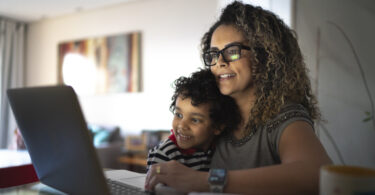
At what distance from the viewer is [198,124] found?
1.26 meters

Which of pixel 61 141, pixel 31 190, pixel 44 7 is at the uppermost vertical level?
pixel 44 7

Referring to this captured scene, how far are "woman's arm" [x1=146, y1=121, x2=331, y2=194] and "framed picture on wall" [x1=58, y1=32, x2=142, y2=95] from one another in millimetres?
4528

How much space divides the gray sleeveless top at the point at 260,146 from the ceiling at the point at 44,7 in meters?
4.84

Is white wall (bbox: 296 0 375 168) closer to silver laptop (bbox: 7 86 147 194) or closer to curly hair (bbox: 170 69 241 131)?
curly hair (bbox: 170 69 241 131)

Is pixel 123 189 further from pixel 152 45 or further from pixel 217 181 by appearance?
pixel 152 45

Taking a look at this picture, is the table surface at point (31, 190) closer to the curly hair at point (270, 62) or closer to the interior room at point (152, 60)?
the curly hair at point (270, 62)

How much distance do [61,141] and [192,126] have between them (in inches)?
23.9

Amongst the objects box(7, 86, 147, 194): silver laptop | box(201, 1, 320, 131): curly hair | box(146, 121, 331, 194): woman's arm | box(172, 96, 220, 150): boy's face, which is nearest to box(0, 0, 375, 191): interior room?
Answer: box(201, 1, 320, 131): curly hair

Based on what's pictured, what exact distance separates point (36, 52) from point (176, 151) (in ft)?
21.6

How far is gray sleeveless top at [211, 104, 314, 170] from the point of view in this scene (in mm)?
1028

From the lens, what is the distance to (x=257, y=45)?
3.94ft

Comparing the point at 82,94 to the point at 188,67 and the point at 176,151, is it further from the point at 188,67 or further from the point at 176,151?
the point at 176,151

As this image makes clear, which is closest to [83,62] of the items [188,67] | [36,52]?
[36,52]

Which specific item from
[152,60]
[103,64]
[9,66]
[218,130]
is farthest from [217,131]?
[9,66]
